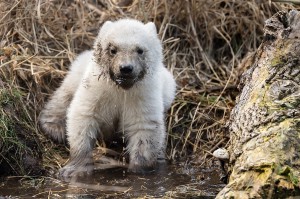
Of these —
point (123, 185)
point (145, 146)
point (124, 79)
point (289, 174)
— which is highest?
point (124, 79)

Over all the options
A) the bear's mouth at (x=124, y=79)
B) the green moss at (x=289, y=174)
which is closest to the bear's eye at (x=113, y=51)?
the bear's mouth at (x=124, y=79)

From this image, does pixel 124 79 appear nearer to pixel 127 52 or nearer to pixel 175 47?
pixel 127 52

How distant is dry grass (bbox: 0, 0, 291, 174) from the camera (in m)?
6.47

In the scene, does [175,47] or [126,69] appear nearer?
[126,69]

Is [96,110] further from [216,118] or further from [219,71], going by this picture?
[219,71]

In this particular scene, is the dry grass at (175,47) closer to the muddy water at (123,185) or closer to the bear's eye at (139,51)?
the muddy water at (123,185)

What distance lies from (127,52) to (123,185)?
1.01 meters

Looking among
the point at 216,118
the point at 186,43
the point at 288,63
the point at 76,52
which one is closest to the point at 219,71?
the point at 186,43

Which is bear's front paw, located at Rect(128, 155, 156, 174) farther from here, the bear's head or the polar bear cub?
the bear's head

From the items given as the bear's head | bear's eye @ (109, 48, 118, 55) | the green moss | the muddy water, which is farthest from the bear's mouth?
the green moss

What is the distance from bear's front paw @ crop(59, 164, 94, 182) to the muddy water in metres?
0.07

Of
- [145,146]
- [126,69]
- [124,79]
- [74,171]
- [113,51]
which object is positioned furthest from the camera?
[145,146]

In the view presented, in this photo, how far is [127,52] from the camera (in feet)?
17.9

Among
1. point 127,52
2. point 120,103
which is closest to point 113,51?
point 127,52
